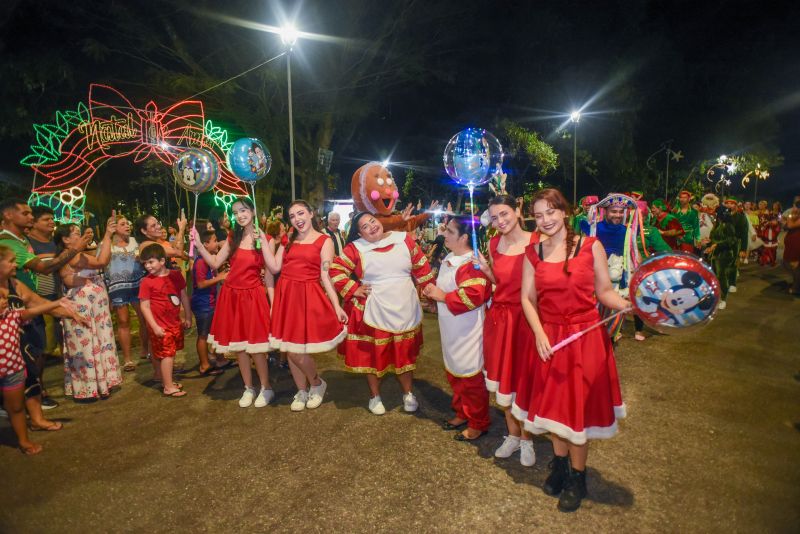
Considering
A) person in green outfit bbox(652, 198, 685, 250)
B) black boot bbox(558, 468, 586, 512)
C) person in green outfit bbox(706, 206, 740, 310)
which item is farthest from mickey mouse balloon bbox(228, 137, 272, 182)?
person in green outfit bbox(706, 206, 740, 310)

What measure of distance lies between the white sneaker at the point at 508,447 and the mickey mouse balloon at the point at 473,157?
216 centimetres

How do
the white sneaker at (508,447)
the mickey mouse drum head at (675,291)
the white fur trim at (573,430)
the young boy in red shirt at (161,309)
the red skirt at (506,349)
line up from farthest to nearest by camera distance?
the young boy in red shirt at (161,309) < the white sneaker at (508,447) < the red skirt at (506,349) < the white fur trim at (573,430) < the mickey mouse drum head at (675,291)

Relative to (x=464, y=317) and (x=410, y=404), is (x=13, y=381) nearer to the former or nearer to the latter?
(x=410, y=404)

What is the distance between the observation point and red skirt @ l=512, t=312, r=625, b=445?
9.37 ft

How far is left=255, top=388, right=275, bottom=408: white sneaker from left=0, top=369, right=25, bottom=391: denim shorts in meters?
1.94

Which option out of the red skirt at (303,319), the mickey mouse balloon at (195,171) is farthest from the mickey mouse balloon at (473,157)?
the mickey mouse balloon at (195,171)

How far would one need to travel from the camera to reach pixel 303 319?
14.7 feet

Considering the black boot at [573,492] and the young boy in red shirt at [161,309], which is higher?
the young boy in red shirt at [161,309]

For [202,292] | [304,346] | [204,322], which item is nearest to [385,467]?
[304,346]

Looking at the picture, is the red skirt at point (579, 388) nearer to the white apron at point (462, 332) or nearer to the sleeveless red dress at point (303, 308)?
the white apron at point (462, 332)

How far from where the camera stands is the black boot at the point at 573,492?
303 cm

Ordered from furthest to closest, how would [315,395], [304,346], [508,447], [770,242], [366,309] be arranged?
[770,242] → [315,395] → [304,346] → [366,309] → [508,447]

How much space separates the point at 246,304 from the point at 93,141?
Result: 9.65m

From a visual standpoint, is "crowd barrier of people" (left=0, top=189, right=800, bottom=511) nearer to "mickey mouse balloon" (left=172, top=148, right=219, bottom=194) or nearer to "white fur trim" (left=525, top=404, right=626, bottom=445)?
"white fur trim" (left=525, top=404, right=626, bottom=445)
